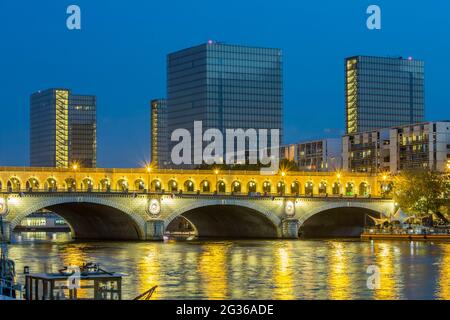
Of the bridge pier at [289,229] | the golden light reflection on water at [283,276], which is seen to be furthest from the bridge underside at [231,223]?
the golden light reflection on water at [283,276]

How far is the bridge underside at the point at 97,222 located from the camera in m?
142

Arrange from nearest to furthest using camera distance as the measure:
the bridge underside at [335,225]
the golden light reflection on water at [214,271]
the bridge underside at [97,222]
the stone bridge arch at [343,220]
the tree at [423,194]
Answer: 1. the golden light reflection on water at [214,271]
2. the bridge underside at [97,222]
3. the tree at [423,194]
4. the stone bridge arch at [343,220]
5. the bridge underside at [335,225]

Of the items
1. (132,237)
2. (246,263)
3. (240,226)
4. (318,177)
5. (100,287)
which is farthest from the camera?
(318,177)

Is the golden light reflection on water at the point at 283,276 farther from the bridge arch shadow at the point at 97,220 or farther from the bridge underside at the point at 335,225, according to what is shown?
the bridge underside at the point at 335,225

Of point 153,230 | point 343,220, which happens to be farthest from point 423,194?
point 153,230

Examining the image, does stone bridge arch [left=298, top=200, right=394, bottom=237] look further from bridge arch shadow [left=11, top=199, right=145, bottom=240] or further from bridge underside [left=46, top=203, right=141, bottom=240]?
bridge arch shadow [left=11, top=199, right=145, bottom=240]

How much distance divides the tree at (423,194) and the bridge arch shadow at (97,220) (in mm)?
42725

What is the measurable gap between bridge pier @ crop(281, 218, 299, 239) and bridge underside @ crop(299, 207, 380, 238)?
1673cm

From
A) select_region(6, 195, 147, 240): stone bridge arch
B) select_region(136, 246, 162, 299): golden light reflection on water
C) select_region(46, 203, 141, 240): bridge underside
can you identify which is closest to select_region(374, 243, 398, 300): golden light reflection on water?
select_region(136, 246, 162, 299): golden light reflection on water

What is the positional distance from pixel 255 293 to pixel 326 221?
108397mm

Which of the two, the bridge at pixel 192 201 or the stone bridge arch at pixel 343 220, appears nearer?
the bridge at pixel 192 201
